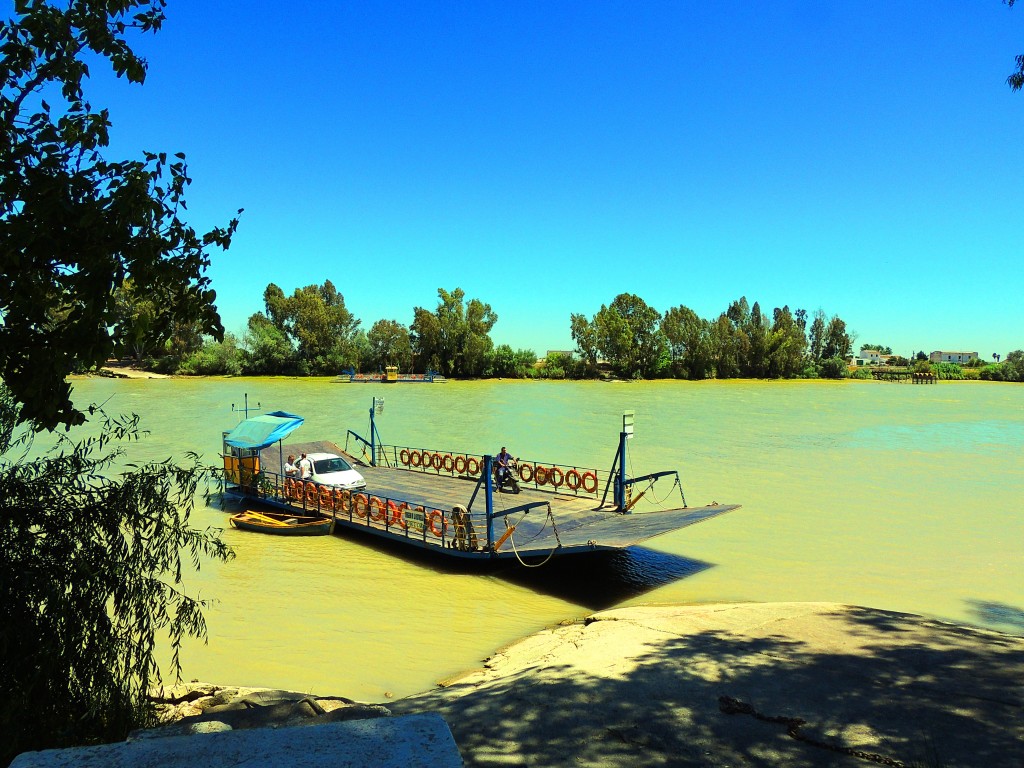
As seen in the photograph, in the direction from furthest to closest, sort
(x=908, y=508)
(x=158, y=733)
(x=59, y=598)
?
(x=908, y=508) → (x=59, y=598) → (x=158, y=733)

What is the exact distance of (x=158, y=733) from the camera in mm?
4074

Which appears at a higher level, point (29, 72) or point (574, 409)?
point (29, 72)

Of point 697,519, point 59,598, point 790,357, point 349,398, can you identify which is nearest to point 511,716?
point 59,598

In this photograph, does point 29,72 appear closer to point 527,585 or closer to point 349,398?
point 527,585

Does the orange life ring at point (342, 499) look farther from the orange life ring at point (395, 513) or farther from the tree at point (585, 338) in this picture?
the tree at point (585, 338)

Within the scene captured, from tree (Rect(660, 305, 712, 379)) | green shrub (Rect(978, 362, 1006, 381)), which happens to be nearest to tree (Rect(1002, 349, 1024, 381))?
green shrub (Rect(978, 362, 1006, 381))

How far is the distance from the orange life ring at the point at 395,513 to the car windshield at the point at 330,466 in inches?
158

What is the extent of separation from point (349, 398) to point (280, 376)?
42512mm

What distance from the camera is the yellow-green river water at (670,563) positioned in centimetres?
1125

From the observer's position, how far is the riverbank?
549cm

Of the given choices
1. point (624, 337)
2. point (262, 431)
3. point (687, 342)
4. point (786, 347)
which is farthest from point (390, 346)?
point (262, 431)

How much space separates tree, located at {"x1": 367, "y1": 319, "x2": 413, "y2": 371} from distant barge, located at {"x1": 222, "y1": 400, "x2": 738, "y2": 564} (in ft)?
283

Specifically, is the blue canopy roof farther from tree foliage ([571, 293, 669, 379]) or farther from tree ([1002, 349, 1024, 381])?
tree ([1002, 349, 1024, 381])

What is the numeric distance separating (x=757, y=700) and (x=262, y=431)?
16579 millimetres
